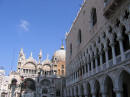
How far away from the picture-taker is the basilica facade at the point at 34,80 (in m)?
37.3

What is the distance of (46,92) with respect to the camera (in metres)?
39.4

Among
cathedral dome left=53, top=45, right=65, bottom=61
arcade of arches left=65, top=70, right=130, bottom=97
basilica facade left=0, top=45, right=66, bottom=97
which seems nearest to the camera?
arcade of arches left=65, top=70, right=130, bottom=97

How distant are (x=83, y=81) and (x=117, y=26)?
11188 mm

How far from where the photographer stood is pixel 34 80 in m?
39.2

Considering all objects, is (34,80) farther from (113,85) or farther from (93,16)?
(113,85)

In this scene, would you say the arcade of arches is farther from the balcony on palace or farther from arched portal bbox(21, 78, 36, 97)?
arched portal bbox(21, 78, 36, 97)

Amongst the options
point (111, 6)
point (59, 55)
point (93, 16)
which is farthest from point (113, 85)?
point (59, 55)

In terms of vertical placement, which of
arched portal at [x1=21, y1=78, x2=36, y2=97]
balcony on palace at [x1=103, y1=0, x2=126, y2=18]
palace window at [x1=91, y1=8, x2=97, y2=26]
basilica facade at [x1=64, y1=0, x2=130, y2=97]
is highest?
palace window at [x1=91, y1=8, x2=97, y2=26]

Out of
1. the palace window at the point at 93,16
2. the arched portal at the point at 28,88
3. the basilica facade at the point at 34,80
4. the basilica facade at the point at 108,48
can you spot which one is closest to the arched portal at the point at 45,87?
the basilica facade at the point at 34,80

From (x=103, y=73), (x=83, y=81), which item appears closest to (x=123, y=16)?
(x=103, y=73)

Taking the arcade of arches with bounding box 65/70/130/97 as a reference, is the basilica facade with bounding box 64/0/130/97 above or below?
above

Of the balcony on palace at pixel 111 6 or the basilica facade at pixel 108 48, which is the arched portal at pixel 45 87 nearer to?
the basilica facade at pixel 108 48

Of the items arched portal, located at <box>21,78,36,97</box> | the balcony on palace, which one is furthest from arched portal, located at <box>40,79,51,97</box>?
the balcony on palace

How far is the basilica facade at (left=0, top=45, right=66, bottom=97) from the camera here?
123 feet
